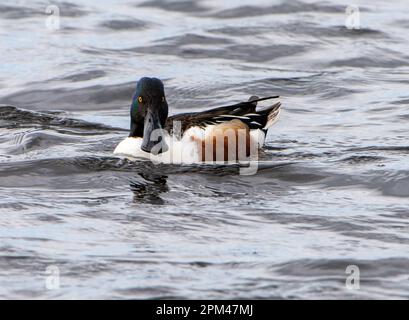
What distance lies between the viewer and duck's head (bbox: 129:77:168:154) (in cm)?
1058

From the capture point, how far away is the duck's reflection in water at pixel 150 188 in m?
9.53

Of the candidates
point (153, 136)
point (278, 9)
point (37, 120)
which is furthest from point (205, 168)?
point (278, 9)

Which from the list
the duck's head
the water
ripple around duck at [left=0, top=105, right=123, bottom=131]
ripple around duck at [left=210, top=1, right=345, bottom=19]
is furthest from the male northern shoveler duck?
ripple around duck at [left=210, top=1, right=345, bottom=19]

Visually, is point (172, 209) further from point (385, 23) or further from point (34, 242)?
point (385, 23)

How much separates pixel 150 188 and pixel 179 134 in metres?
0.94

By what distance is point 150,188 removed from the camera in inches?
391

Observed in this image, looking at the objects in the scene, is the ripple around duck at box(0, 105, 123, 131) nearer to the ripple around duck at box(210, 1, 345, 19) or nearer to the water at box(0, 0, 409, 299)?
the water at box(0, 0, 409, 299)

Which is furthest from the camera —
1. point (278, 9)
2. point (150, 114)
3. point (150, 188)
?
point (278, 9)

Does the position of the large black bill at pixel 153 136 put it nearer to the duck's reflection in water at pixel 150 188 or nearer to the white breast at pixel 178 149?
the white breast at pixel 178 149

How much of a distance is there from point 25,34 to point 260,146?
663 cm

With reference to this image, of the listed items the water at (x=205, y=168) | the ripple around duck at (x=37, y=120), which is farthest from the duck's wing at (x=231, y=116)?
the ripple around duck at (x=37, y=120)

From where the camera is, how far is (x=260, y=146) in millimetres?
11383

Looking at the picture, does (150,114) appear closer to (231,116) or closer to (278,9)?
(231,116)
